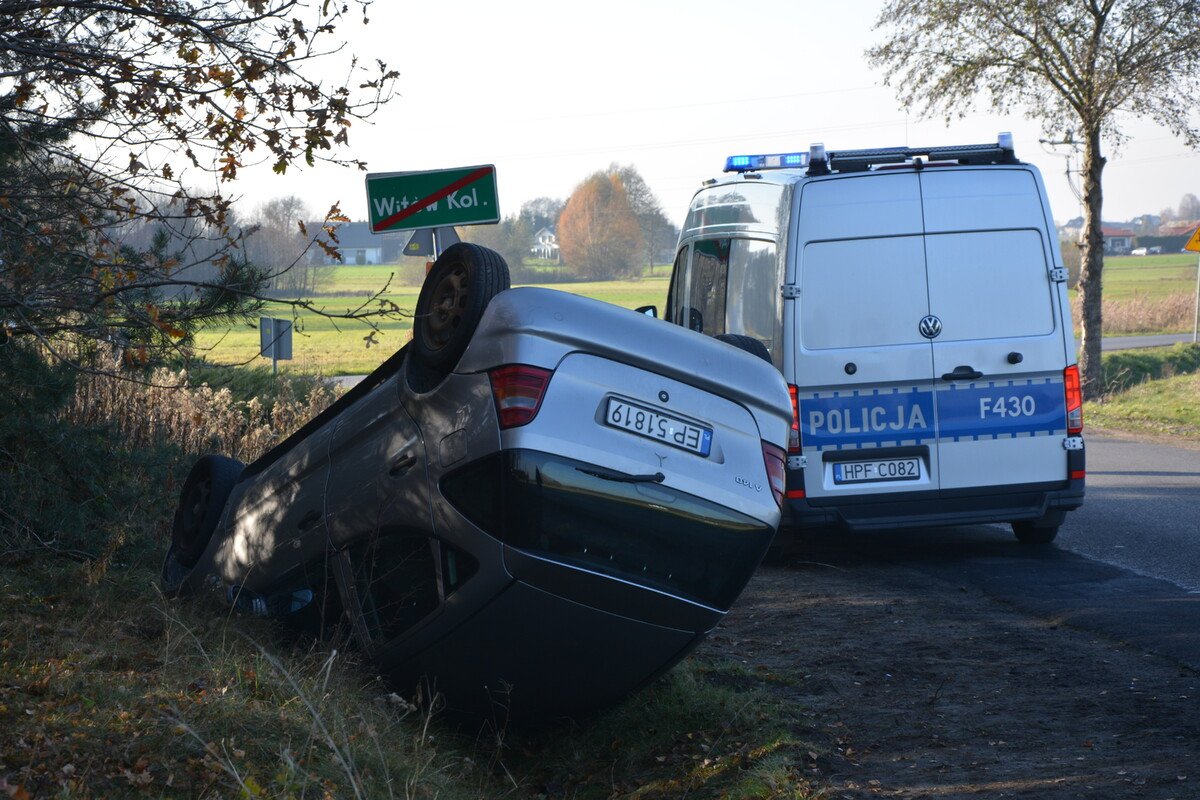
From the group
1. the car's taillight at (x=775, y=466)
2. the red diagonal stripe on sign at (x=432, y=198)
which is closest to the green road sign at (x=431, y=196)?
the red diagonal stripe on sign at (x=432, y=198)

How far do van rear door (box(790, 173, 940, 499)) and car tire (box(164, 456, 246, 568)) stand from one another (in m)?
3.79

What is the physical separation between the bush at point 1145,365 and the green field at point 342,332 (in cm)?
907

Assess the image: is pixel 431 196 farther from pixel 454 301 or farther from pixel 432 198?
pixel 454 301

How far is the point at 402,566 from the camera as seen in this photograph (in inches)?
194

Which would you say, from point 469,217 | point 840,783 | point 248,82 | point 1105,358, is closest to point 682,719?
point 840,783

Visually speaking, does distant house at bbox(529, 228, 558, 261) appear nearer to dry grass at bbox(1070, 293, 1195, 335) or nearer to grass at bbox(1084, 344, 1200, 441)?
dry grass at bbox(1070, 293, 1195, 335)

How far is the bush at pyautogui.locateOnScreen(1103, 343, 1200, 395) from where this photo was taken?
23.5 metres

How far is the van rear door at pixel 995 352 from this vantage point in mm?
8523

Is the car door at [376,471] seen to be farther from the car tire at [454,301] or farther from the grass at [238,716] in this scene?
the grass at [238,716]

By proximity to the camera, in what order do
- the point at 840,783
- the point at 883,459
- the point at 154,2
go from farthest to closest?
the point at 883,459, the point at 154,2, the point at 840,783

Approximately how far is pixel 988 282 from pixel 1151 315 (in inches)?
1289

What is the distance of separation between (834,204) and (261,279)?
13.2 feet

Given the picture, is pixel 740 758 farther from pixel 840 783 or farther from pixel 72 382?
pixel 72 382

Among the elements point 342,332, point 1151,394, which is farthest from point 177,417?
point 1151,394
